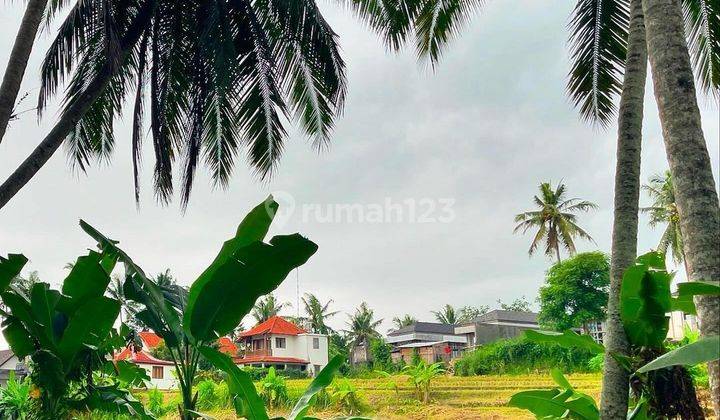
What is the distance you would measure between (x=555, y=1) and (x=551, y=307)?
17.5 metres

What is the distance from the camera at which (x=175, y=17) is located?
242 inches

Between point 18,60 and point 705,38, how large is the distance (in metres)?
5.68

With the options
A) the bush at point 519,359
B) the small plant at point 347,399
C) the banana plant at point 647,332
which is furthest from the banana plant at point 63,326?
the bush at point 519,359

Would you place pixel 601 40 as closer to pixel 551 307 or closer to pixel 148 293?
pixel 148 293

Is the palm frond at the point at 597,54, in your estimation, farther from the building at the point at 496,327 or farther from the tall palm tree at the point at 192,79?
Answer: the building at the point at 496,327

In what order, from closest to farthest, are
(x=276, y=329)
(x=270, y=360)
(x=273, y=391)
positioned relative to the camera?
(x=273, y=391)
(x=270, y=360)
(x=276, y=329)

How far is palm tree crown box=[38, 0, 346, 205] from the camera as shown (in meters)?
5.52

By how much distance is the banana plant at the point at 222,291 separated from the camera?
2594 millimetres

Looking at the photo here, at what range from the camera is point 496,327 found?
93.2 ft

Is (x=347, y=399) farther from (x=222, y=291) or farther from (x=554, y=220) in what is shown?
(x=554, y=220)

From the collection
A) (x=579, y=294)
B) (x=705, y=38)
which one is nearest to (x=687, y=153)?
(x=705, y=38)

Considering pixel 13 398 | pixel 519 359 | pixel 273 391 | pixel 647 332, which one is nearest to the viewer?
pixel 647 332

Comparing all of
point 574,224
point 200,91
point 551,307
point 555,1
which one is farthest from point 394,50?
point 574,224

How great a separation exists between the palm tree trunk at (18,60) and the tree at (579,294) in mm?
19521
